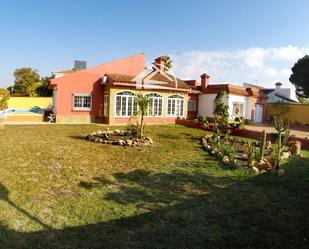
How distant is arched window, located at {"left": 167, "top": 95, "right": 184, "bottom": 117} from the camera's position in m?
28.2

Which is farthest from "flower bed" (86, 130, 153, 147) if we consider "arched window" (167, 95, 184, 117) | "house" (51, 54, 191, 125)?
"arched window" (167, 95, 184, 117)

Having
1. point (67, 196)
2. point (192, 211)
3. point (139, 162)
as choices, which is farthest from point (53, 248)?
point (139, 162)

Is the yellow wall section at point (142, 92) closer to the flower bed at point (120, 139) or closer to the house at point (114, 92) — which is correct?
the house at point (114, 92)

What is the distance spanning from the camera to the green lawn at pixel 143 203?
5.42 m

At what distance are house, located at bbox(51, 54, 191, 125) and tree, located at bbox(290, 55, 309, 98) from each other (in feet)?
79.2

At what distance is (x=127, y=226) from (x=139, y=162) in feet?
17.4

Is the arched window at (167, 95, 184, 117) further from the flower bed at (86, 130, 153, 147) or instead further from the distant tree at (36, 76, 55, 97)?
the distant tree at (36, 76, 55, 97)

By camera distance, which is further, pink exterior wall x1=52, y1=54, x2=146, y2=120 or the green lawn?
pink exterior wall x1=52, y1=54, x2=146, y2=120

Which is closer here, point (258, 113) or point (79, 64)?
point (258, 113)

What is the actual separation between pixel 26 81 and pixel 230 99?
37.2 meters

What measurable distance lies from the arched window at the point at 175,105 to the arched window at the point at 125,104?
3910 mm

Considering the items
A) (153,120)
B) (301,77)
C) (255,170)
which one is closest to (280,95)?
(301,77)

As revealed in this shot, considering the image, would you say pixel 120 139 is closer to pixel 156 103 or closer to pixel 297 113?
pixel 156 103

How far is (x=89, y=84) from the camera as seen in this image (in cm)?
2562
